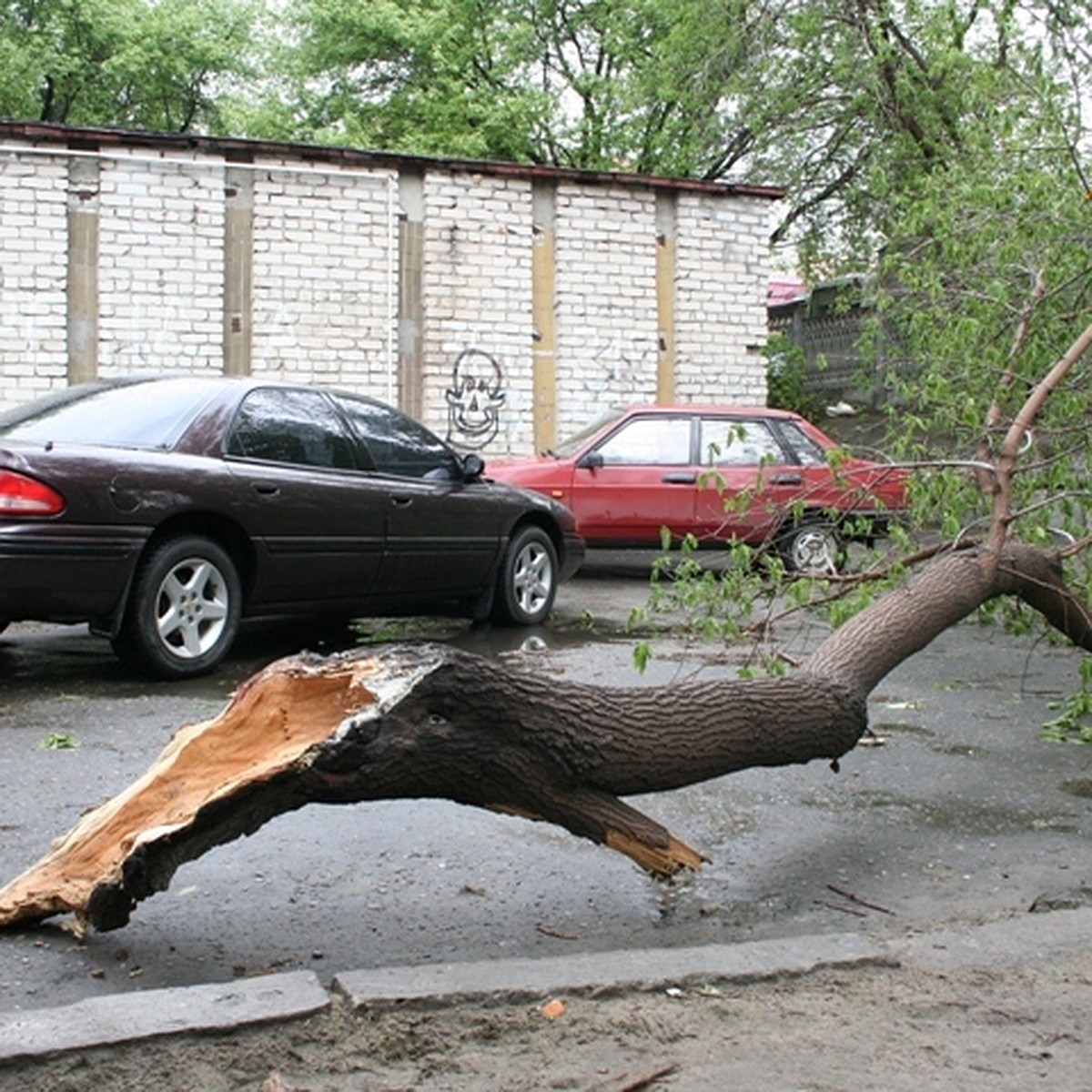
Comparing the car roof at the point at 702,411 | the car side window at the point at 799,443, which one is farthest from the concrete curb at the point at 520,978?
the car roof at the point at 702,411

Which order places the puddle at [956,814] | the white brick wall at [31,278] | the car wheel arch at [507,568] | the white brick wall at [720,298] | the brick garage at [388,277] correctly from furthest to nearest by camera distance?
the white brick wall at [720,298]
the brick garage at [388,277]
the white brick wall at [31,278]
the car wheel arch at [507,568]
the puddle at [956,814]

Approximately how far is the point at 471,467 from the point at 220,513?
223 centimetres

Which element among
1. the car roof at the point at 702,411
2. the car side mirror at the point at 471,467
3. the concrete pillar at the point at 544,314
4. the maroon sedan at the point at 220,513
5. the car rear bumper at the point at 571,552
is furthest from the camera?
the concrete pillar at the point at 544,314

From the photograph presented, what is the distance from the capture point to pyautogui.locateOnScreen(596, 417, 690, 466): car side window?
1410cm

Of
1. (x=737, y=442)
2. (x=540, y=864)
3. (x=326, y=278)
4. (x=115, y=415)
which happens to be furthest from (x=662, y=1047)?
(x=326, y=278)

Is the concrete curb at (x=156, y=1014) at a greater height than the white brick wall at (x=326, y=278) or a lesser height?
lesser

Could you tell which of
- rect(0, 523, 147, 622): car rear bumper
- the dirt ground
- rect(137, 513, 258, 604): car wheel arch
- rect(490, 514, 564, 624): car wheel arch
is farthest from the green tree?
the dirt ground

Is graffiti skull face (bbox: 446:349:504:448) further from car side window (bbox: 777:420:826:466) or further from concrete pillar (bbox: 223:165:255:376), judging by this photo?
car side window (bbox: 777:420:826:466)

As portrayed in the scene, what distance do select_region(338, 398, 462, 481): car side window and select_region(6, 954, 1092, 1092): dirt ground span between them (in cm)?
589

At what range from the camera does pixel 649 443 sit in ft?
46.7

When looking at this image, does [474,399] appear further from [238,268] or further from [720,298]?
[720,298]

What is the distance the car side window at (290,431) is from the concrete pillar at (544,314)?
28.8ft

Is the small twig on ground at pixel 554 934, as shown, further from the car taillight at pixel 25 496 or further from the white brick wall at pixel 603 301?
the white brick wall at pixel 603 301

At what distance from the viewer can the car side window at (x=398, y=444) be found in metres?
9.08
